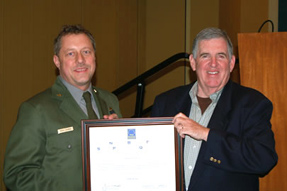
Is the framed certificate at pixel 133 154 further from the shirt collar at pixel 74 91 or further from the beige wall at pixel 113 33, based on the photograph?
the beige wall at pixel 113 33

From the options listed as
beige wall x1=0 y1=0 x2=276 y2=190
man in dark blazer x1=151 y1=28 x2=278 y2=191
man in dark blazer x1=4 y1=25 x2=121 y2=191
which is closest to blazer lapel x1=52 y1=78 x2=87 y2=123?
man in dark blazer x1=4 y1=25 x2=121 y2=191

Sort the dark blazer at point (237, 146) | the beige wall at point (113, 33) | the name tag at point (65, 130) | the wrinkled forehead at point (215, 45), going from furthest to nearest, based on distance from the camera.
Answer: the beige wall at point (113, 33)
the wrinkled forehead at point (215, 45)
the name tag at point (65, 130)
the dark blazer at point (237, 146)

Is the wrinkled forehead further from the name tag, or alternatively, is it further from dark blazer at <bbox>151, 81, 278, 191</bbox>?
the name tag

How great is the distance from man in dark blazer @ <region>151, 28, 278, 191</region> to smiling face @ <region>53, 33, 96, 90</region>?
0.62 m

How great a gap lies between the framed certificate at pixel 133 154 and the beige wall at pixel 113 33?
267cm


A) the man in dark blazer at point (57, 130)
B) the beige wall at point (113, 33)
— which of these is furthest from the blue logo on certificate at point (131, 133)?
the beige wall at point (113, 33)

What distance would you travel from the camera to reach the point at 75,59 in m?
2.09

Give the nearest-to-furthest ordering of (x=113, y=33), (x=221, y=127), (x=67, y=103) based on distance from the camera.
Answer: (x=221, y=127) → (x=67, y=103) → (x=113, y=33)

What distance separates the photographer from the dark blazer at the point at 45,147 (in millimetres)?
1877

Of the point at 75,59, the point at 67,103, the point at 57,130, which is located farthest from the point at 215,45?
the point at 57,130

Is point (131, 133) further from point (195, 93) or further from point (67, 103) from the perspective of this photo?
point (195, 93)

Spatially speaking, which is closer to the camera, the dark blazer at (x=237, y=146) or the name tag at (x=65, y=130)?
the dark blazer at (x=237, y=146)

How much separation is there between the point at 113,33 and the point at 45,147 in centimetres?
446

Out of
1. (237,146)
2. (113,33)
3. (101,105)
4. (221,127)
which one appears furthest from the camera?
(113,33)
